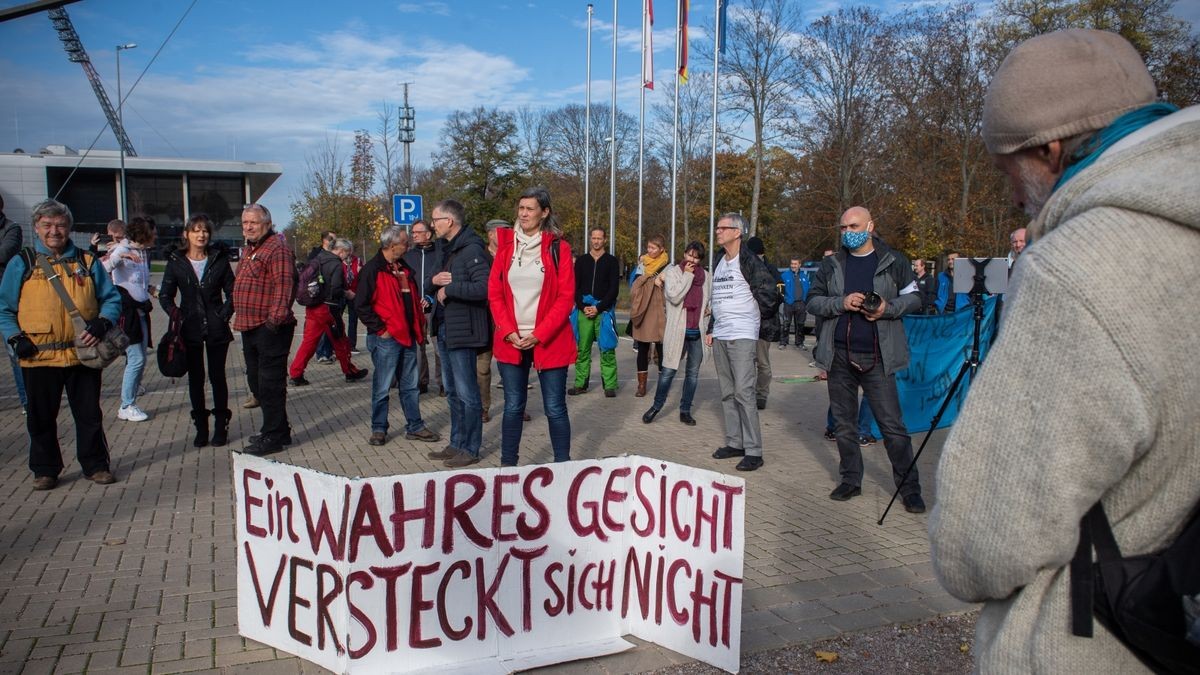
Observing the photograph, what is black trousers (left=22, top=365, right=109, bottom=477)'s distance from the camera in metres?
6.15

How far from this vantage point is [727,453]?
757cm

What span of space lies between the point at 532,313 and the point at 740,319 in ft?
6.45

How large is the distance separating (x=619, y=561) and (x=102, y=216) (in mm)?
66623

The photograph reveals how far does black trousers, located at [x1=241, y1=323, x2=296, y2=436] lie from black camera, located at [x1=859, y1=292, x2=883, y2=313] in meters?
4.64

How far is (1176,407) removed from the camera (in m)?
1.24

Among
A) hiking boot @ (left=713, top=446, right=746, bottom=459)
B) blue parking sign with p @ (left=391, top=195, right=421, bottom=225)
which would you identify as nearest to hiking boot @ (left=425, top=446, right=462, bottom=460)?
hiking boot @ (left=713, top=446, right=746, bottom=459)

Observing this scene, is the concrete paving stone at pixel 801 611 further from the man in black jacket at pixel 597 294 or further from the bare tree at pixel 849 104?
the bare tree at pixel 849 104

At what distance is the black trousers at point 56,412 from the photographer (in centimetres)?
615

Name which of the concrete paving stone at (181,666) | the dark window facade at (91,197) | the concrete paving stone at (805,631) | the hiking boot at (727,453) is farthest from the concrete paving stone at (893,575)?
the dark window facade at (91,197)

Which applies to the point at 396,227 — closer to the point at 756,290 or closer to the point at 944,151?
the point at 756,290

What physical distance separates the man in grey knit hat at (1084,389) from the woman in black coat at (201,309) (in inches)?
297

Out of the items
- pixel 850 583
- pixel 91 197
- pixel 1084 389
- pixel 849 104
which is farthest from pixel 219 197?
pixel 1084 389

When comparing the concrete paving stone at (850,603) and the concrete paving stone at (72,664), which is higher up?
the concrete paving stone at (72,664)

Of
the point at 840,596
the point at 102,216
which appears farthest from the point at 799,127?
the point at 102,216
